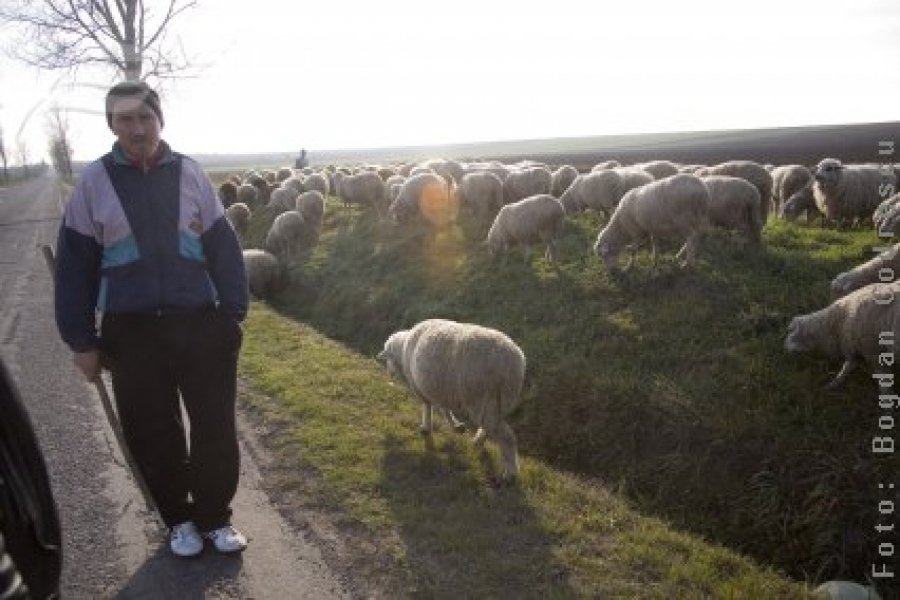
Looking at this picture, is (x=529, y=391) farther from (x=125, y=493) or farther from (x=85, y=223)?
(x=85, y=223)

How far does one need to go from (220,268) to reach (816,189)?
12.8 meters

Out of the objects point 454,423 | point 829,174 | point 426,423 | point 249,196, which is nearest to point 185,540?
point 426,423

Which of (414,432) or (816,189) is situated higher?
(816,189)

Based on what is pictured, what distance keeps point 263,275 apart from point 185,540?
38.3ft

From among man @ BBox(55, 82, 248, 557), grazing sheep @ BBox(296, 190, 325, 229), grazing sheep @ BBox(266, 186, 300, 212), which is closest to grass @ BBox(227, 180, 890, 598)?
man @ BBox(55, 82, 248, 557)

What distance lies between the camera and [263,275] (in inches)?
618

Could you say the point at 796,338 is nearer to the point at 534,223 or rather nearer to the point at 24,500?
the point at 534,223

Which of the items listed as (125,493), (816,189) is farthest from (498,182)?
(125,493)

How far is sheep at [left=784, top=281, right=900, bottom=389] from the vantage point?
6410 millimetres

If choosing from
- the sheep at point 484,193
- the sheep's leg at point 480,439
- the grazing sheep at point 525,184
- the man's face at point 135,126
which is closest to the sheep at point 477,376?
the sheep's leg at point 480,439

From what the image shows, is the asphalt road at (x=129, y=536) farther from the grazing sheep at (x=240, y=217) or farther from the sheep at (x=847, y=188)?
the grazing sheep at (x=240, y=217)

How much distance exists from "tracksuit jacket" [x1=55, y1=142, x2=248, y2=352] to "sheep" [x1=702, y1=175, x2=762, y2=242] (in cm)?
909

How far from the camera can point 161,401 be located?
14.2 ft

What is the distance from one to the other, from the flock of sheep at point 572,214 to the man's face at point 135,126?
3179 millimetres
